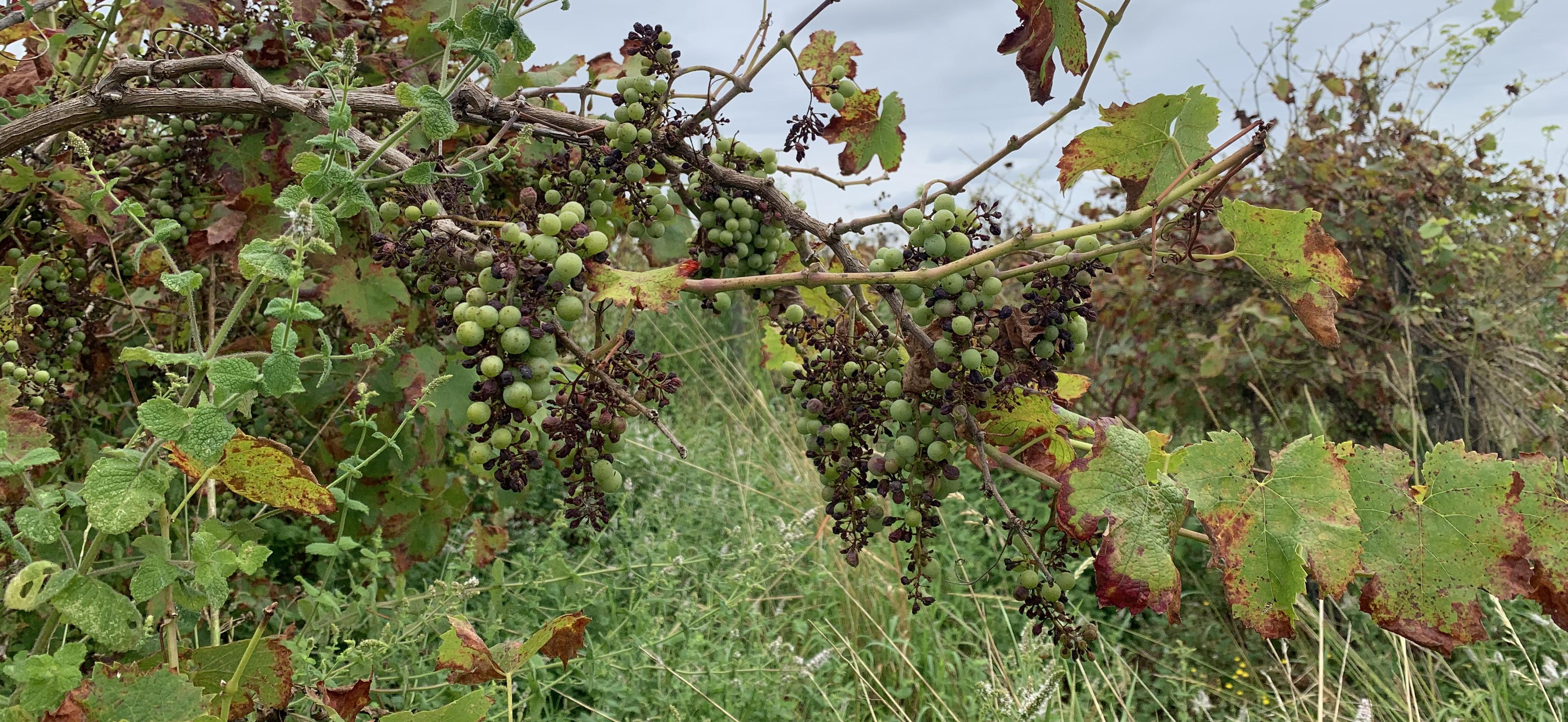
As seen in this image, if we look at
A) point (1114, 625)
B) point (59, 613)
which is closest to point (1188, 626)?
point (1114, 625)

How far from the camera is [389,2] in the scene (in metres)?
2.00

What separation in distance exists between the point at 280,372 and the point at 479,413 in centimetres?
19

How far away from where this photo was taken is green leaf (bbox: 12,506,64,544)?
33.1 inches

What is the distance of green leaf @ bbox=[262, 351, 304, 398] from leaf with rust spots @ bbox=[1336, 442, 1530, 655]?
1.08 metres

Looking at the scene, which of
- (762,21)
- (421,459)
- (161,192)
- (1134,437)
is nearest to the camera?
(1134,437)

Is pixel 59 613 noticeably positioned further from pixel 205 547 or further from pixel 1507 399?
pixel 1507 399

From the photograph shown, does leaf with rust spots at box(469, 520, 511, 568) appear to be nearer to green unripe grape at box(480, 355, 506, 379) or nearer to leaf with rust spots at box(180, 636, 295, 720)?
leaf with rust spots at box(180, 636, 295, 720)

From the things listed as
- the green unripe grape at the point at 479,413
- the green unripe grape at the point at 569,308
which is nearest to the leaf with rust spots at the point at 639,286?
the green unripe grape at the point at 569,308

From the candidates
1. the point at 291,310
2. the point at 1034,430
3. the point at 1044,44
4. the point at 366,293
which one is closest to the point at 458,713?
the point at 291,310

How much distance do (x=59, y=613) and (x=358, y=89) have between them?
74 centimetres

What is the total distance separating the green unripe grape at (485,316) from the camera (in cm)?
89

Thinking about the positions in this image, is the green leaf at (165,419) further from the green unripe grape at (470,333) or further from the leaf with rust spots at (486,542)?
the leaf with rust spots at (486,542)

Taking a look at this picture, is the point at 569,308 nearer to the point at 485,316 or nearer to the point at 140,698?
the point at 485,316

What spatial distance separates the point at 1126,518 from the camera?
99 centimetres
